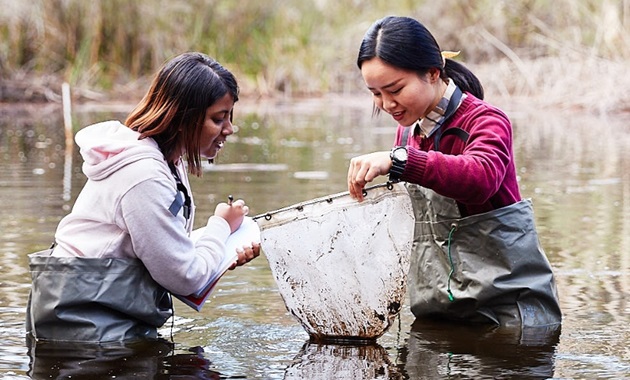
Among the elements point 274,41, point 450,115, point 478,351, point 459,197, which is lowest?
point 274,41

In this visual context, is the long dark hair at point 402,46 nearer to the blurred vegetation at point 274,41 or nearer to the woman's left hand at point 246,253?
the woman's left hand at point 246,253

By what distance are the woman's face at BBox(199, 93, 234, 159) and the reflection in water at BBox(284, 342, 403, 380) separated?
0.75 meters

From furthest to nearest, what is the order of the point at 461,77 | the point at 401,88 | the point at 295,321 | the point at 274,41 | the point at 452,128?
the point at 274,41, the point at 295,321, the point at 461,77, the point at 452,128, the point at 401,88

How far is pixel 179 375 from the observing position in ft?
12.2

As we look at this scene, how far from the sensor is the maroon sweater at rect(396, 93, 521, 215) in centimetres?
382

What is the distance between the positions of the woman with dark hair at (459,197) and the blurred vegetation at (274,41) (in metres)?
11.6

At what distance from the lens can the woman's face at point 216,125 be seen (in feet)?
13.3

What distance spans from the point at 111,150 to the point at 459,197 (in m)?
1.14

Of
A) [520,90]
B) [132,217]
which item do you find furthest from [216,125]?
[520,90]

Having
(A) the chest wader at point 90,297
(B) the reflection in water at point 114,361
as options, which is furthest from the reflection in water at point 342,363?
(A) the chest wader at point 90,297

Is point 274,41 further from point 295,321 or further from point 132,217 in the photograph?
point 132,217

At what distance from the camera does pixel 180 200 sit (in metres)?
3.98

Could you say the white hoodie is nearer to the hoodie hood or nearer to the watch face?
the hoodie hood

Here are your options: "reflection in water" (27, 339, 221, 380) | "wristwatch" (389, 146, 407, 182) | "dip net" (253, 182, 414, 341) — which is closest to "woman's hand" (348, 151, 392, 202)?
"wristwatch" (389, 146, 407, 182)
